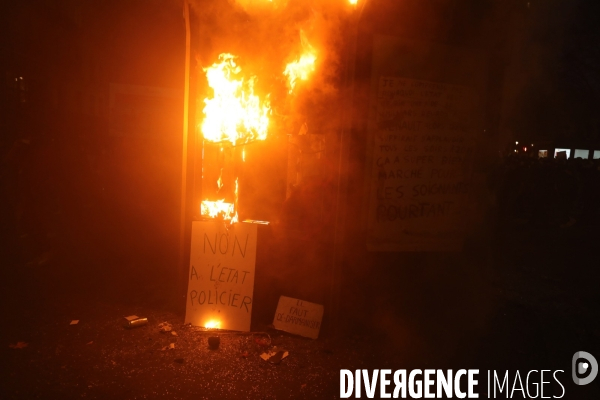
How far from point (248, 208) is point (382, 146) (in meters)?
1.70

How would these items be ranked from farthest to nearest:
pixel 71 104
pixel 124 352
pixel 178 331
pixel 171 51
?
pixel 171 51 < pixel 71 104 < pixel 178 331 < pixel 124 352

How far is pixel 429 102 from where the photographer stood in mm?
4395

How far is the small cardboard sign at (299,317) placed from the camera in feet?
14.4

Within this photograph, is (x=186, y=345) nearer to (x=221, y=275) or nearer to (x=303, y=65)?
(x=221, y=275)

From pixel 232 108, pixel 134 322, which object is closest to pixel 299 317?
pixel 134 322

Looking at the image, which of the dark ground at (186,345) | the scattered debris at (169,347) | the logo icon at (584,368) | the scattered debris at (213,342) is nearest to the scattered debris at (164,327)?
the dark ground at (186,345)

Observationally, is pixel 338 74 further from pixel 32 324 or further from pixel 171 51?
pixel 171 51

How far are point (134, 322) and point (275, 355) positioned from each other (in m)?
1.57

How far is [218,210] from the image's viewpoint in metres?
4.81

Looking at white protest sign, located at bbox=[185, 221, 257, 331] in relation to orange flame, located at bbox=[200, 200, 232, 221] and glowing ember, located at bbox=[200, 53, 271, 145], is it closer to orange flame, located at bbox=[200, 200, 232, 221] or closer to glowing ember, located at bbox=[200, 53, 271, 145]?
orange flame, located at bbox=[200, 200, 232, 221]

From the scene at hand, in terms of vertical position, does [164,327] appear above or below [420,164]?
below

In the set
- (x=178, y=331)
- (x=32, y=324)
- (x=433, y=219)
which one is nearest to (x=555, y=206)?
(x=433, y=219)

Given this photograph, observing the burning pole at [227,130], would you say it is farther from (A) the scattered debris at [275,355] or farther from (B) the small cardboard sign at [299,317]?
(A) the scattered debris at [275,355]

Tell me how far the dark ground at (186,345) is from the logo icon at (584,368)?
0.08 m
